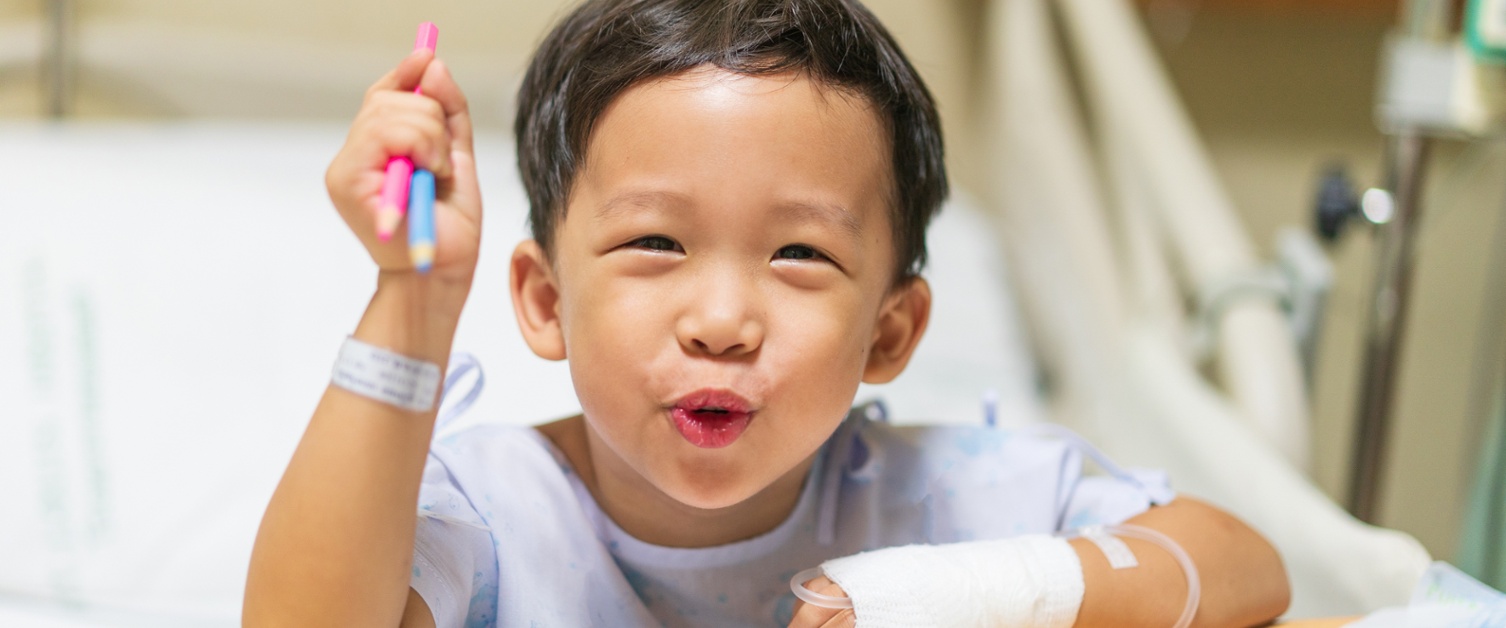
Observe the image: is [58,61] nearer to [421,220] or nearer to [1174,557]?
[421,220]

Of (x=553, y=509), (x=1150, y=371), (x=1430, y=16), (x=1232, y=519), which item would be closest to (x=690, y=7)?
(x=553, y=509)

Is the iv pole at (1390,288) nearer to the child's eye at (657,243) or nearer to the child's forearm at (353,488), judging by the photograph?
the child's eye at (657,243)

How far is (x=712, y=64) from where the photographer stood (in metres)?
0.75

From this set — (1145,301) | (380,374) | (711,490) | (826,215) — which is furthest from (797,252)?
(1145,301)

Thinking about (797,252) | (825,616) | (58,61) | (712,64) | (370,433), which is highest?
(58,61)

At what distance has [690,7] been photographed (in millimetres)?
797

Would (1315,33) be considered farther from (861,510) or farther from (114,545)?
Result: (114,545)

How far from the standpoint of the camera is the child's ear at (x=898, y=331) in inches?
34.6

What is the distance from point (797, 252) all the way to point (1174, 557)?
1.09 feet

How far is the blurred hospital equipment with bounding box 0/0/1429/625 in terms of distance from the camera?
44.5 inches

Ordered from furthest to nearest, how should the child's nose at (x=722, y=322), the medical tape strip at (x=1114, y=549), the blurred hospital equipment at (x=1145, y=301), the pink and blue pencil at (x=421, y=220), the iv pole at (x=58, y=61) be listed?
the iv pole at (x=58, y=61)
the blurred hospital equipment at (x=1145, y=301)
the medical tape strip at (x=1114, y=549)
the child's nose at (x=722, y=322)
the pink and blue pencil at (x=421, y=220)

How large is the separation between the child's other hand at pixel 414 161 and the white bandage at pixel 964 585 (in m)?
0.29

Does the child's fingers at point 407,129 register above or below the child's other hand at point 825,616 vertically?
above

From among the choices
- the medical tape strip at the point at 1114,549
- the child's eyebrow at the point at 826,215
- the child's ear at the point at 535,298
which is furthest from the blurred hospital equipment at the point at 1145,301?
the child's ear at the point at 535,298
